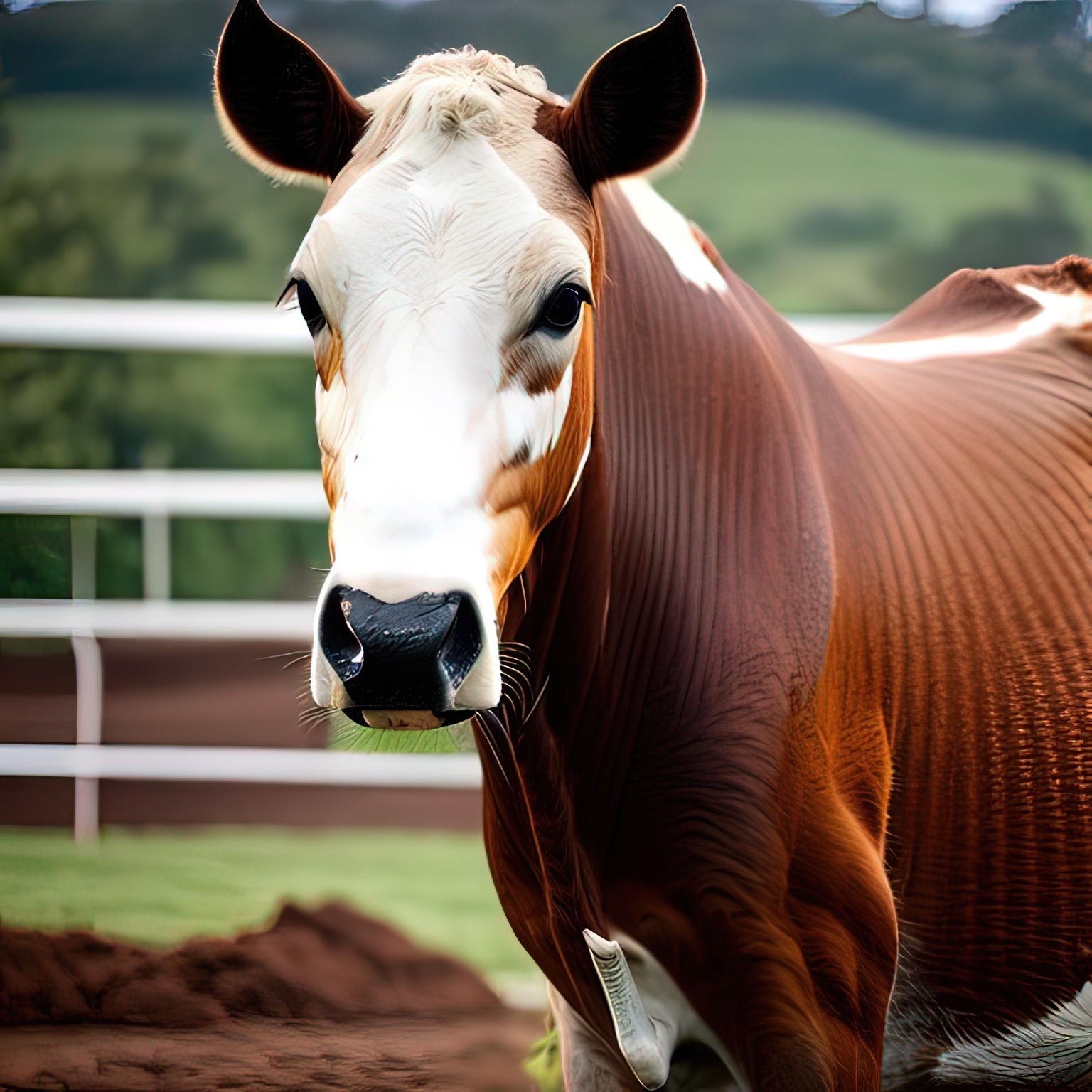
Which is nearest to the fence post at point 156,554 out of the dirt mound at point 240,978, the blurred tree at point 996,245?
the dirt mound at point 240,978

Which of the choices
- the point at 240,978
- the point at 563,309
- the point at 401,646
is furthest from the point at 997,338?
the point at 240,978

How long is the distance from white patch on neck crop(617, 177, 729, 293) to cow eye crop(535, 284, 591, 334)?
355mm

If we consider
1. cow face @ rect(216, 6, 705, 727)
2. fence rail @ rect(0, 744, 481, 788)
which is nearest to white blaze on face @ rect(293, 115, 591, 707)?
cow face @ rect(216, 6, 705, 727)

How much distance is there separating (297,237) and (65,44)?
70.9 inches

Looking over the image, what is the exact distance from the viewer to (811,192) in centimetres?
874

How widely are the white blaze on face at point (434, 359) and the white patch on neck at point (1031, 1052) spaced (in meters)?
1.15

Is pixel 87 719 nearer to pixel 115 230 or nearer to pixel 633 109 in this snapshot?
pixel 633 109

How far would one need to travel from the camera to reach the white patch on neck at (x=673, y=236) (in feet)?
4.89

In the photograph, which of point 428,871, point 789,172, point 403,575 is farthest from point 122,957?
point 789,172

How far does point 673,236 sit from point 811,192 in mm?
7864

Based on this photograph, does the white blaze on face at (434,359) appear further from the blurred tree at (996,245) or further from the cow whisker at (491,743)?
the blurred tree at (996,245)

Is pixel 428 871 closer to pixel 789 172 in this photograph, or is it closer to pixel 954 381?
pixel 954 381

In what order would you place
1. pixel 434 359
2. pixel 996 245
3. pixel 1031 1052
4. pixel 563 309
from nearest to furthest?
pixel 434 359 < pixel 563 309 < pixel 1031 1052 < pixel 996 245

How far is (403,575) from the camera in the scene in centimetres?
96
